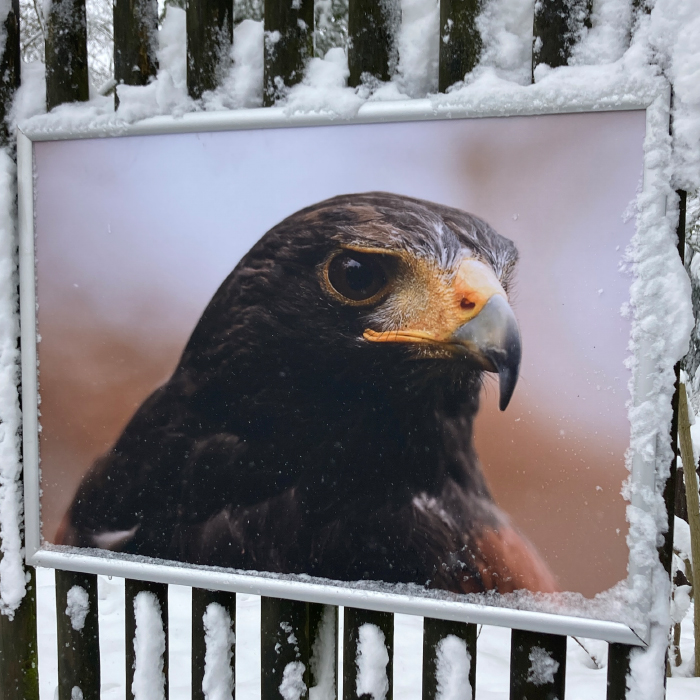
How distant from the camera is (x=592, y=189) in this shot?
1004 millimetres

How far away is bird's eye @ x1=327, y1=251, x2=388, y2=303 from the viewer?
1.12 metres

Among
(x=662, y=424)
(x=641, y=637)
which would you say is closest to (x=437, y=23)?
(x=662, y=424)

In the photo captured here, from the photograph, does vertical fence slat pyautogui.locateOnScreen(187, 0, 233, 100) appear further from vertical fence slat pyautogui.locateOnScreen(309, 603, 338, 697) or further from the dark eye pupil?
vertical fence slat pyautogui.locateOnScreen(309, 603, 338, 697)

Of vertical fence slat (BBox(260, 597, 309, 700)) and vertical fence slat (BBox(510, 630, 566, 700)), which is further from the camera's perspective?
vertical fence slat (BBox(260, 597, 309, 700))

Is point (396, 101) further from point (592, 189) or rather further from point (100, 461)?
point (100, 461)

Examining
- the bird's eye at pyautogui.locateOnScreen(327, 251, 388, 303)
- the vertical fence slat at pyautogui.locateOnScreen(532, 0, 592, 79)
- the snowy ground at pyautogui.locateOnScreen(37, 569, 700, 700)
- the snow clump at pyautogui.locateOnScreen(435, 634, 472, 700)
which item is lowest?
the snowy ground at pyautogui.locateOnScreen(37, 569, 700, 700)

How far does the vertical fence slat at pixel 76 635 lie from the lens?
4.64 ft

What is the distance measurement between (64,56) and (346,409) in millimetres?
1129

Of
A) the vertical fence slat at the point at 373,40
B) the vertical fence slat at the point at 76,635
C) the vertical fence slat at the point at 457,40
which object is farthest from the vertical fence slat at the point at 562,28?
the vertical fence slat at the point at 76,635

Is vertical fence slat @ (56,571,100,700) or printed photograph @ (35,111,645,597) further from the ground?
printed photograph @ (35,111,645,597)

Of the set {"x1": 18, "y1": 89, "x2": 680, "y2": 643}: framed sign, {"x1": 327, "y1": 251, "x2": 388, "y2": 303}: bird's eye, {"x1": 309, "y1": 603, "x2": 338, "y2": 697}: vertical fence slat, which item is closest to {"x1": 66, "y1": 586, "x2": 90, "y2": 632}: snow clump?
{"x1": 18, "y1": 89, "x2": 680, "y2": 643}: framed sign

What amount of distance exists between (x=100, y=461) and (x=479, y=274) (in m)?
1.03

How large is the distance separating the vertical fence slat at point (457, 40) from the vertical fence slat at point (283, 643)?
4.08 ft

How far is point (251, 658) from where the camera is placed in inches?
102
